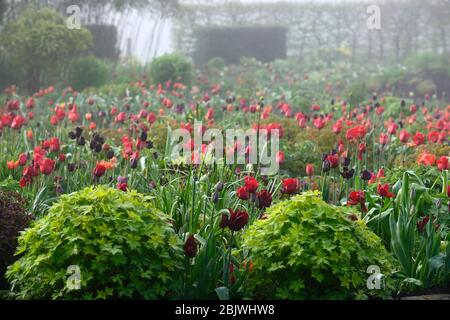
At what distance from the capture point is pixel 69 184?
544 centimetres

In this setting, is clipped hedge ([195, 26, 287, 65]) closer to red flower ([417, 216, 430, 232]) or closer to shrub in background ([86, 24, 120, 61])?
shrub in background ([86, 24, 120, 61])

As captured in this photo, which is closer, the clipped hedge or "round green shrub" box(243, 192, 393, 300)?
"round green shrub" box(243, 192, 393, 300)

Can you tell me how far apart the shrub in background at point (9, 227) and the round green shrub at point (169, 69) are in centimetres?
1061

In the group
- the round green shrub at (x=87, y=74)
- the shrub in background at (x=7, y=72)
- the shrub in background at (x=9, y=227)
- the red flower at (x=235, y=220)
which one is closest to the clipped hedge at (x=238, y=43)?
the round green shrub at (x=87, y=74)

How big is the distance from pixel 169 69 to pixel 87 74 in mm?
1717

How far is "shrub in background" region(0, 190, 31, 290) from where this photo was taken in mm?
3742

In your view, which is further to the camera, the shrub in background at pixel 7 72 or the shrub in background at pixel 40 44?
the shrub in background at pixel 7 72

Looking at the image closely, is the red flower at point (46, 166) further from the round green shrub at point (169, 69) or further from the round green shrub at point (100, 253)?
the round green shrub at point (169, 69)

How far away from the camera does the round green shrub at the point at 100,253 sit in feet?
10.4

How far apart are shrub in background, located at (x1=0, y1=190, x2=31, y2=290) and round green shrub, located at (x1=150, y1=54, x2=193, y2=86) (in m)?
10.6

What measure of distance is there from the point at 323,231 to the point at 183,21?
64.1 ft

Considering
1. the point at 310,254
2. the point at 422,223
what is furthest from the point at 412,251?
the point at 310,254

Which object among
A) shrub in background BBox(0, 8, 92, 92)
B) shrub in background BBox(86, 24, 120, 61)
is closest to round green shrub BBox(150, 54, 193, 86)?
shrub in background BBox(0, 8, 92, 92)
